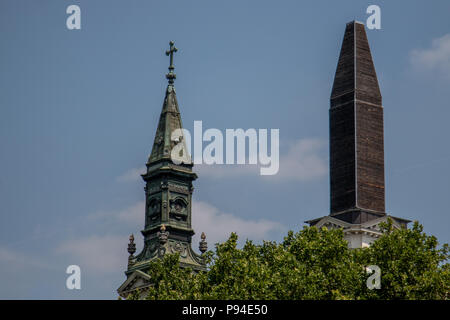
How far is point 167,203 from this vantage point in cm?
12950

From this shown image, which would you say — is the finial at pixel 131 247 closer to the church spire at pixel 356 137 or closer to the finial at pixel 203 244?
the finial at pixel 203 244

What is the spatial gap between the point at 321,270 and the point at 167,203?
4619 cm

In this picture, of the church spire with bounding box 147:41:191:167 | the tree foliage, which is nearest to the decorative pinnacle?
the church spire with bounding box 147:41:191:167

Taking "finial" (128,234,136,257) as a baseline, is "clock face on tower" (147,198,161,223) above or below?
above

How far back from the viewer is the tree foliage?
81312mm

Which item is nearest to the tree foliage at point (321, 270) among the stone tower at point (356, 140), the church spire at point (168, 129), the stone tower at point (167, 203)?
the stone tower at point (356, 140)

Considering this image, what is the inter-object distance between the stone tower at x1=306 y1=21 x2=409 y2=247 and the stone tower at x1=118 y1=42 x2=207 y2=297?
1490cm

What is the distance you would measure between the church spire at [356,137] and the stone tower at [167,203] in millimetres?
16020

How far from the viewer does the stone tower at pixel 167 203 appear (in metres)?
128

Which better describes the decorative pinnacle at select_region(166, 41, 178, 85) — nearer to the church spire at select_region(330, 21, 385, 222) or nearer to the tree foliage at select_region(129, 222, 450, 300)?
the church spire at select_region(330, 21, 385, 222)

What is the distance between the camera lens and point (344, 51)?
128 m

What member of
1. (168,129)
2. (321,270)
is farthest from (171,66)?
(321,270)
